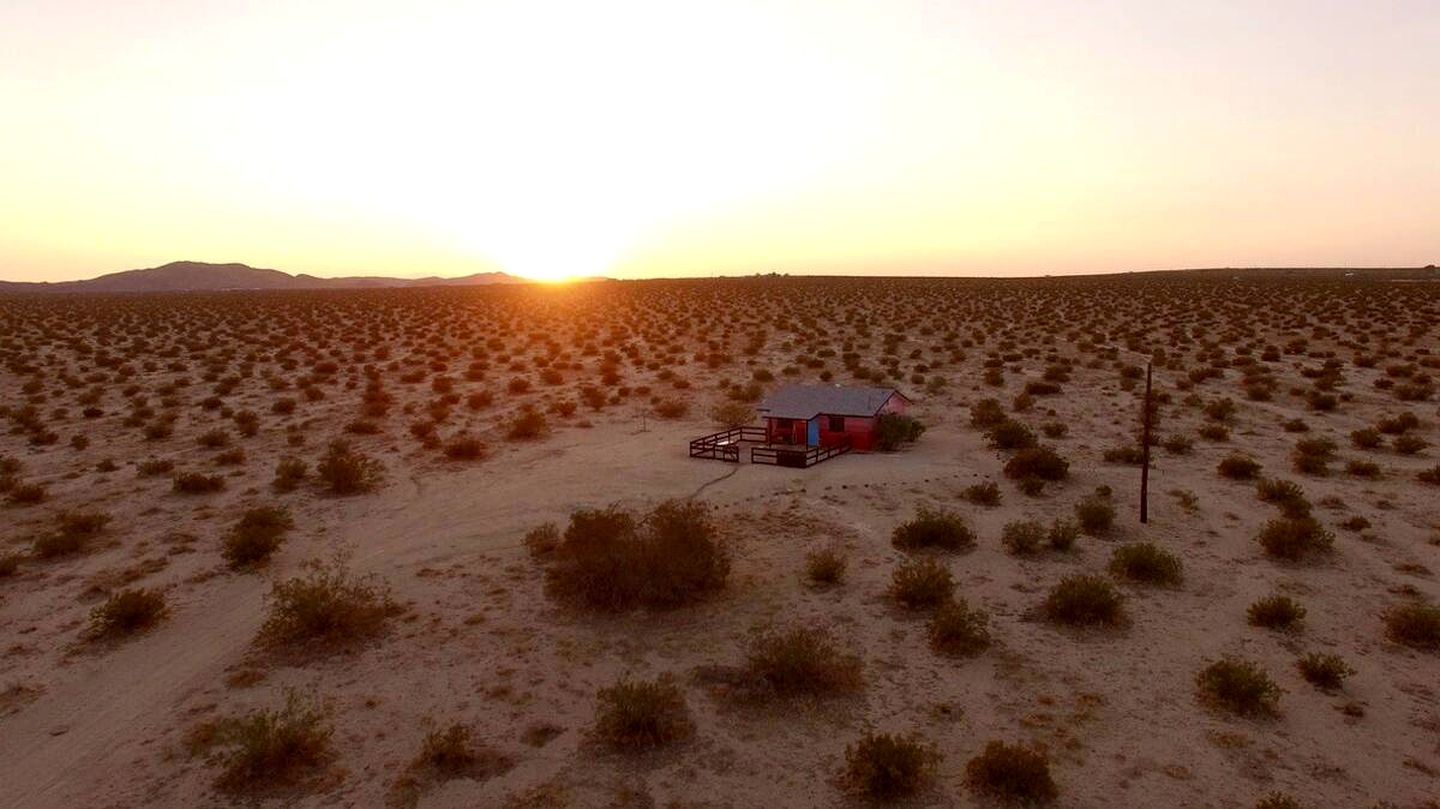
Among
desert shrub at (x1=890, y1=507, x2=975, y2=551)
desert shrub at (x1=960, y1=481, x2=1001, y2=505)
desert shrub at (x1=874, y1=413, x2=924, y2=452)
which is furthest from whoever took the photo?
desert shrub at (x1=874, y1=413, x2=924, y2=452)

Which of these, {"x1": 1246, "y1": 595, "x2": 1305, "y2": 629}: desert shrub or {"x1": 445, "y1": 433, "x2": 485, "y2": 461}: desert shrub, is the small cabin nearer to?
{"x1": 445, "y1": 433, "x2": 485, "y2": 461}: desert shrub

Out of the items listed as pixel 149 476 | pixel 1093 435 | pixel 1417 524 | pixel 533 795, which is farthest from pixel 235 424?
pixel 1417 524

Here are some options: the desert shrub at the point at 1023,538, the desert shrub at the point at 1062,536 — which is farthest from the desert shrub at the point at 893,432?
the desert shrub at the point at 1062,536

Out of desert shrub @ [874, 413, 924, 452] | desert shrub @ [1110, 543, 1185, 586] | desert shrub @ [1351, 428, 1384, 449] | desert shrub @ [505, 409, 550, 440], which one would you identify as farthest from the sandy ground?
desert shrub @ [505, 409, 550, 440]

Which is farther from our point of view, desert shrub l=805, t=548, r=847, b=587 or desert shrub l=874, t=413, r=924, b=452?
desert shrub l=874, t=413, r=924, b=452

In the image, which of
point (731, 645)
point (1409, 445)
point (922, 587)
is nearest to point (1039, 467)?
point (922, 587)

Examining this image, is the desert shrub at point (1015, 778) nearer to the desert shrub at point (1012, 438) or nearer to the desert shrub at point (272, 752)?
the desert shrub at point (272, 752)
